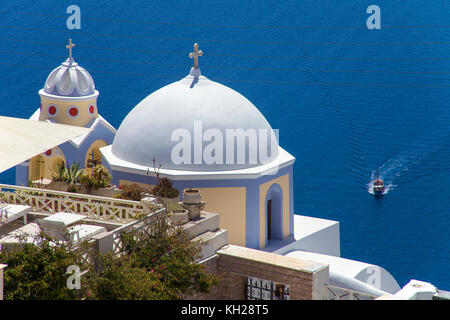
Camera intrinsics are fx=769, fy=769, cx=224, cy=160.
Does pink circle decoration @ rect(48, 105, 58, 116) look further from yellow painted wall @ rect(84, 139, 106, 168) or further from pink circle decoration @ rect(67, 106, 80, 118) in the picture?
yellow painted wall @ rect(84, 139, 106, 168)

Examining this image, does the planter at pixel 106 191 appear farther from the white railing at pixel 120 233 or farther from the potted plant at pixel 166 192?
the white railing at pixel 120 233

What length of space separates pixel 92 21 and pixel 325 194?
2149 cm

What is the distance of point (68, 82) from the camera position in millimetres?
26906

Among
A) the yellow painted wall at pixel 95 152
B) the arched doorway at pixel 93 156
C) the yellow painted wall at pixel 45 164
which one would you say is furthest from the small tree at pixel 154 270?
the yellow painted wall at pixel 45 164

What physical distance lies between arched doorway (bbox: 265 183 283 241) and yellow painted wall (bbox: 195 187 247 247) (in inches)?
52.4

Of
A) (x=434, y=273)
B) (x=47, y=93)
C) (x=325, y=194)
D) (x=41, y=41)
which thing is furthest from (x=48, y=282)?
(x=41, y=41)

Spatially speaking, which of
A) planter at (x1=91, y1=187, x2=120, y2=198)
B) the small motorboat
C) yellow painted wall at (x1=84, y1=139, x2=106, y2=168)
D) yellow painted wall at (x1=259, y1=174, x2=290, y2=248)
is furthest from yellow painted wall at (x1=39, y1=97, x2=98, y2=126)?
the small motorboat

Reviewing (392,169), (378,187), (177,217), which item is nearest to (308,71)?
(392,169)

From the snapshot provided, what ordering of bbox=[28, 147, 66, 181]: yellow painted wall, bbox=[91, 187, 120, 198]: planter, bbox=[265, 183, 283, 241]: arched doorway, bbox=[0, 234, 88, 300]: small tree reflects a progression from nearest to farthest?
bbox=[0, 234, 88, 300]: small tree < bbox=[91, 187, 120, 198]: planter < bbox=[265, 183, 283, 241]: arched doorway < bbox=[28, 147, 66, 181]: yellow painted wall

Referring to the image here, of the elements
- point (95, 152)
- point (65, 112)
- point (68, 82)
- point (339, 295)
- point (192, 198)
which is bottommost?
point (339, 295)

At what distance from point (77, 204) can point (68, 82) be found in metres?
10.0

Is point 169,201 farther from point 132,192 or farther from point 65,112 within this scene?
point 65,112

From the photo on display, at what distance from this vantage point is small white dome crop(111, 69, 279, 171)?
803 inches
